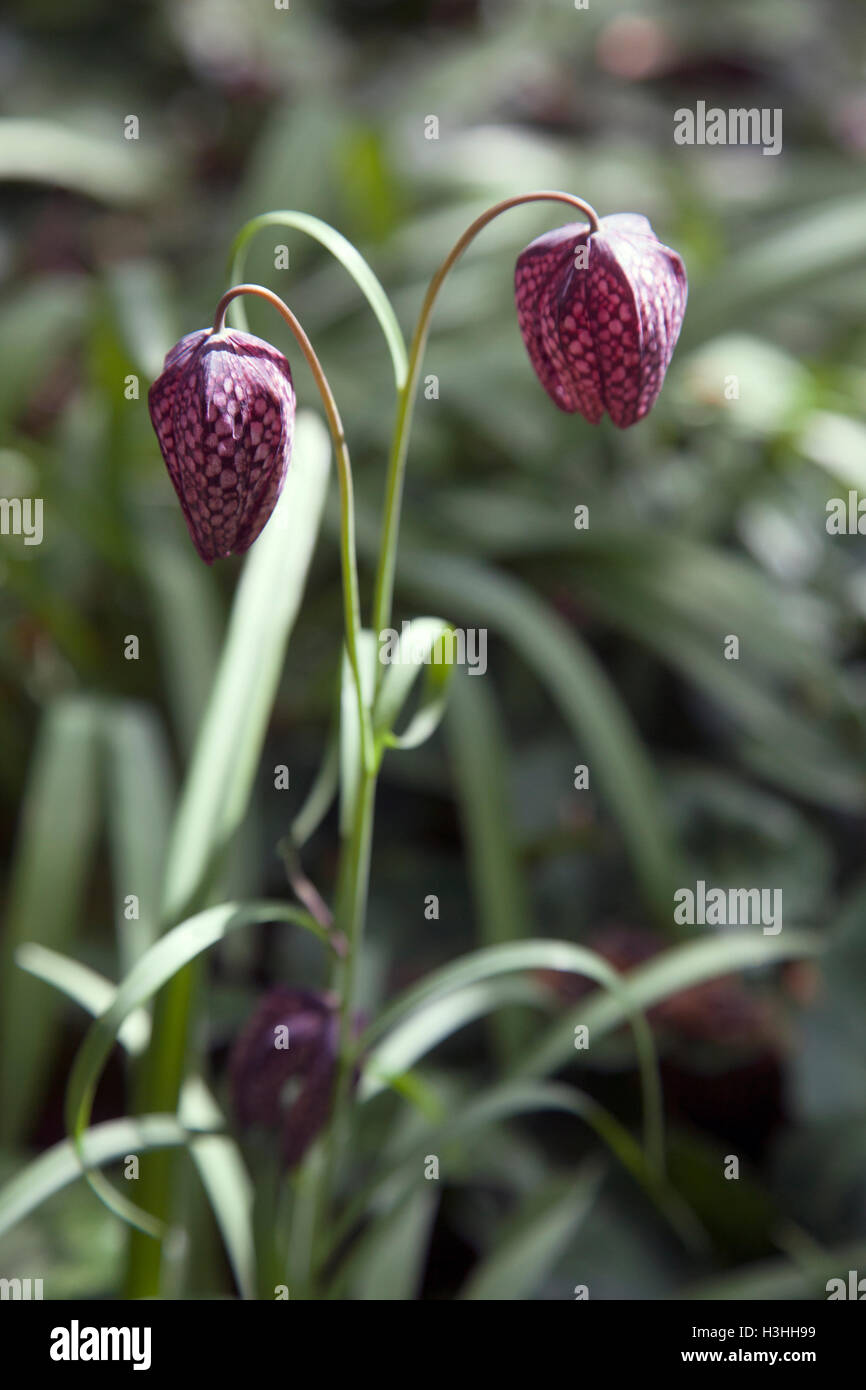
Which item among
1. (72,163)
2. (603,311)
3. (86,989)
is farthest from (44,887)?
(72,163)

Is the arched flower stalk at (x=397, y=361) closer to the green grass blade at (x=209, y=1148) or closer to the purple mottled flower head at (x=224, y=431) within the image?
the purple mottled flower head at (x=224, y=431)

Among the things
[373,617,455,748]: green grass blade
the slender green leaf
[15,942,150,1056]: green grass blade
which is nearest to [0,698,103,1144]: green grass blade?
[15,942,150,1056]: green grass blade

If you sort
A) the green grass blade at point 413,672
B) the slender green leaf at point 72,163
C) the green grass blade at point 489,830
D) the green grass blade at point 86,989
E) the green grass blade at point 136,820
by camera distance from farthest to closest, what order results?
the slender green leaf at point 72,163, the green grass blade at point 489,830, the green grass blade at point 136,820, the green grass blade at point 86,989, the green grass blade at point 413,672

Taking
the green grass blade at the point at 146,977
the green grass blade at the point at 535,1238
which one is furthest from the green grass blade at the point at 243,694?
the green grass blade at the point at 535,1238

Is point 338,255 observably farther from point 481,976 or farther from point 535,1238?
point 535,1238

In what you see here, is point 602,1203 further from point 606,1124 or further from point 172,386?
point 172,386

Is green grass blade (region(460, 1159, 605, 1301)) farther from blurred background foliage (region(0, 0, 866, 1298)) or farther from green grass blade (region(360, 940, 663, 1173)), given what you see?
green grass blade (region(360, 940, 663, 1173))
